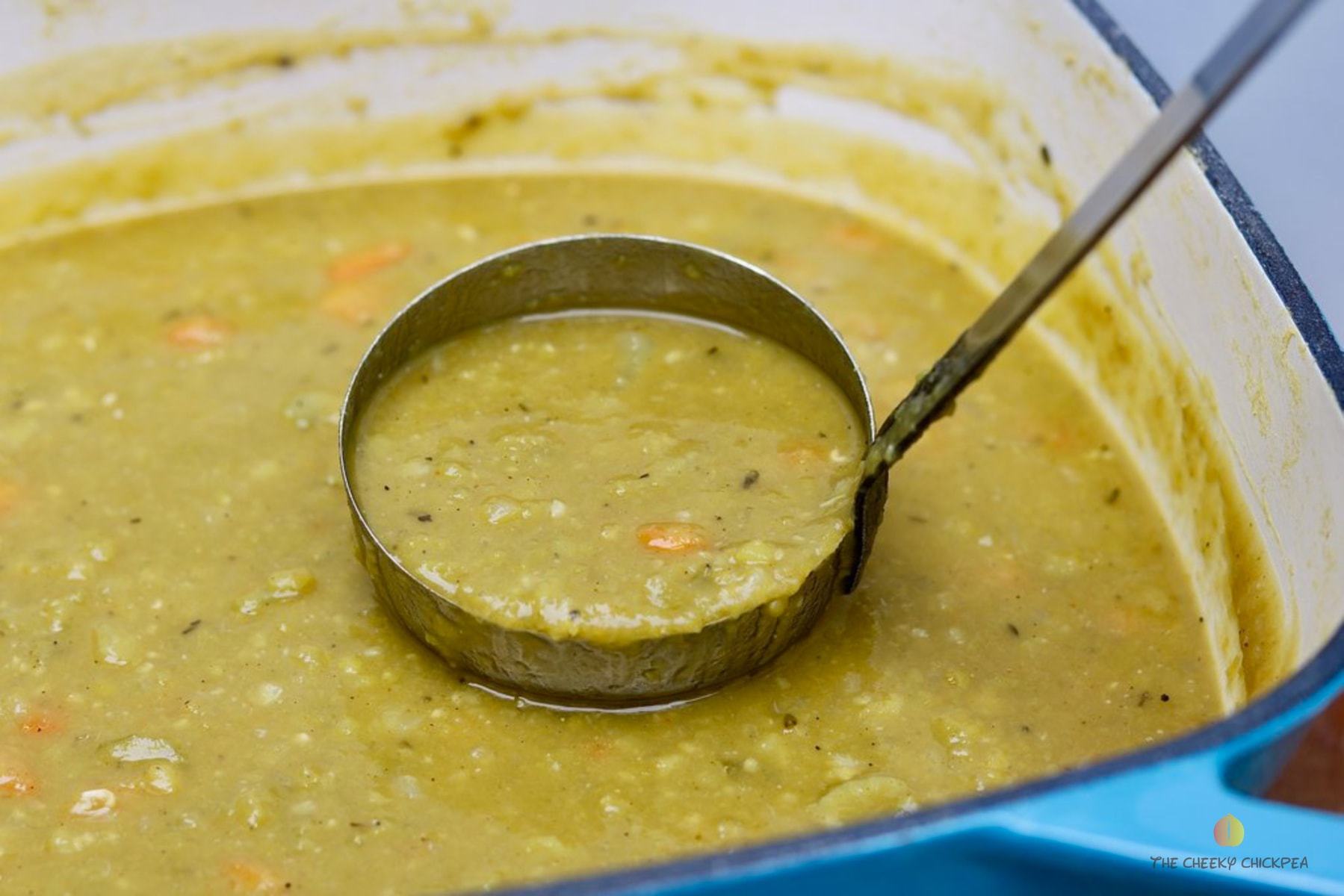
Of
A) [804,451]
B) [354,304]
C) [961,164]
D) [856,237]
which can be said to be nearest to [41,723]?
[354,304]

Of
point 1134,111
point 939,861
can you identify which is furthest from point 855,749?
point 1134,111

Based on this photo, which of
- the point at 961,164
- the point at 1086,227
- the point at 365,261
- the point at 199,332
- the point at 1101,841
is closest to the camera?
the point at 1101,841

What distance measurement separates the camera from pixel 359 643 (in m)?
2.15

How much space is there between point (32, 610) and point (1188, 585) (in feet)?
5.57

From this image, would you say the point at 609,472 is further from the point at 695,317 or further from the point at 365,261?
the point at 365,261

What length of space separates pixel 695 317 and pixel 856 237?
650mm

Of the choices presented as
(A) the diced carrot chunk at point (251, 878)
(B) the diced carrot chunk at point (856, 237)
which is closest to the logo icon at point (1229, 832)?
(A) the diced carrot chunk at point (251, 878)

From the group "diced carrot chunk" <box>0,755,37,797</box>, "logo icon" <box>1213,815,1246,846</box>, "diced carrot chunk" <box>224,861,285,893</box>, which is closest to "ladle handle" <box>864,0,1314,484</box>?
"logo icon" <box>1213,815,1246,846</box>

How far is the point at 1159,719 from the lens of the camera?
6.97 feet

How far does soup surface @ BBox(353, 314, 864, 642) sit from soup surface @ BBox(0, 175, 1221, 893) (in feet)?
0.38

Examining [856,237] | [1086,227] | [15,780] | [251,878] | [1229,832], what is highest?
[1086,227]

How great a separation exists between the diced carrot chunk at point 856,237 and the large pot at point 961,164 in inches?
3.2

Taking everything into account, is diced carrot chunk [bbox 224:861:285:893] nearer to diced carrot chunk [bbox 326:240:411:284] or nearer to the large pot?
the large pot

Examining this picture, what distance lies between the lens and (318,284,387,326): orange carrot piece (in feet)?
8.98
